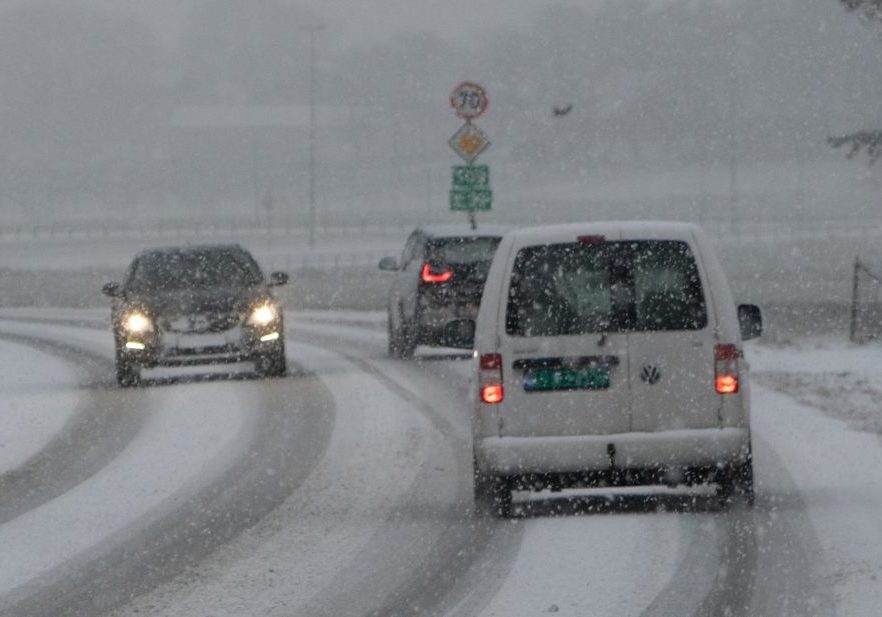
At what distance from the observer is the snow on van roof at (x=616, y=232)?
1033 cm

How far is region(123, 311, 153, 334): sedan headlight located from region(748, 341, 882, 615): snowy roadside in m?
6.36

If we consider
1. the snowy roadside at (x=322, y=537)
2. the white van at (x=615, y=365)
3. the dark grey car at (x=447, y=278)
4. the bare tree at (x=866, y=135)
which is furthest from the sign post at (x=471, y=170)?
the white van at (x=615, y=365)

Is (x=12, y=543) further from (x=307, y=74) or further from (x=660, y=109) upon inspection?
(x=307, y=74)

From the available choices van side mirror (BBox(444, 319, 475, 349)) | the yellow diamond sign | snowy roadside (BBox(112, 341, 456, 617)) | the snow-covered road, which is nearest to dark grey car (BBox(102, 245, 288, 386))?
the snow-covered road

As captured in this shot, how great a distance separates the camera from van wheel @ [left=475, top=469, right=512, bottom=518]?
10508 millimetres

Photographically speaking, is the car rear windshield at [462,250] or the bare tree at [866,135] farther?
the bare tree at [866,135]

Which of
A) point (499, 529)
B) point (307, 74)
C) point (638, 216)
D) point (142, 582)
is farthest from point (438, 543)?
point (307, 74)

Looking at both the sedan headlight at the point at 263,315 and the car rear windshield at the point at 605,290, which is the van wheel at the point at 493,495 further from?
the sedan headlight at the point at 263,315

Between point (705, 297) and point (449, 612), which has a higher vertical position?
point (705, 297)

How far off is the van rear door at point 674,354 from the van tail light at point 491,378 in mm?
696

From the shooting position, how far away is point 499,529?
10.2 m

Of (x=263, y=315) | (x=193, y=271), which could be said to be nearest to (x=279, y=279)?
(x=263, y=315)

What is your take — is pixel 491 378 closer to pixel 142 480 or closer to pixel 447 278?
pixel 142 480

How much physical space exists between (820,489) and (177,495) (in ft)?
13.0
